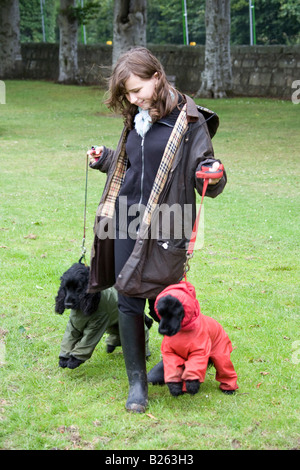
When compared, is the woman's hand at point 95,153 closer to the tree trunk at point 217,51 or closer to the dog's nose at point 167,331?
the dog's nose at point 167,331

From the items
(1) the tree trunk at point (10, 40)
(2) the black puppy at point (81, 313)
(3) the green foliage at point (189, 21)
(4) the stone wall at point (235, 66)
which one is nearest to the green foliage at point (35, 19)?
(3) the green foliage at point (189, 21)

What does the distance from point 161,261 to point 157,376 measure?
94cm

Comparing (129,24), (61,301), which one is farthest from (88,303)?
(129,24)

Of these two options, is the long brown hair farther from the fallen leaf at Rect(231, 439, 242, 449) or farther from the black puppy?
the fallen leaf at Rect(231, 439, 242, 449)

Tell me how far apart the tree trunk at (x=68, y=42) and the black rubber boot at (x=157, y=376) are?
27965 mm

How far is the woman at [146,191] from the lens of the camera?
4047 mm

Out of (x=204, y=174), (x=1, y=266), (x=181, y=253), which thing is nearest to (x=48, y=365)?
(x=181, y=253)

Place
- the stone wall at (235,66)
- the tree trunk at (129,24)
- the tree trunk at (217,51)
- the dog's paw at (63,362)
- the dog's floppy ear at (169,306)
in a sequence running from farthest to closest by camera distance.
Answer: the stone wall at (235,66) < the tree trunk at (217,51) < the tree trunk at (129,24) < the dog's paw at (63,362) < the dog's floppy ear at (169,306)

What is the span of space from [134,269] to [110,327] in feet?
3.54

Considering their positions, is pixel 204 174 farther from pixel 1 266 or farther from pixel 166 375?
pixel 1 266

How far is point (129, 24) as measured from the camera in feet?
75.7

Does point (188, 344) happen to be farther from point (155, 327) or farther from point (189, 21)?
point (189, 21)
